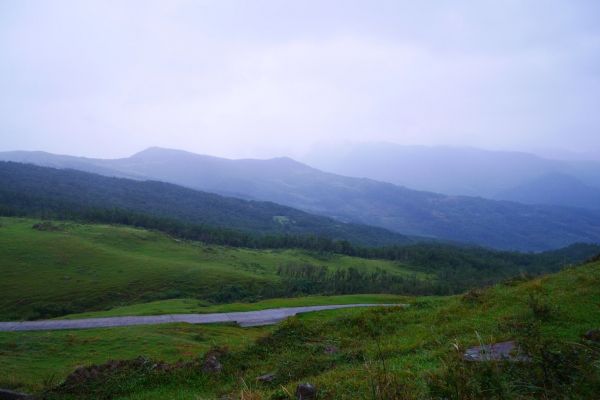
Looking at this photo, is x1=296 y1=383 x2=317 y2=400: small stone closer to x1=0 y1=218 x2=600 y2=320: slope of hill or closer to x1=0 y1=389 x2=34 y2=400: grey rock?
x1=0 y1=389 x2=34 y2=400: grey rock

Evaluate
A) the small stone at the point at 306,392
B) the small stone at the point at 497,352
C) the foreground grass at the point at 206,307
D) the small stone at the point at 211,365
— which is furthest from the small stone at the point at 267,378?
the foreground grass at the point at 206,307

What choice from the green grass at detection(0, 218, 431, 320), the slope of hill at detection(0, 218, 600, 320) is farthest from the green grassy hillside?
the green grass at detection(0, 218, 431, 320)

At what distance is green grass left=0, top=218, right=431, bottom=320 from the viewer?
228ft

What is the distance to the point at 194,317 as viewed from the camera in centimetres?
4928

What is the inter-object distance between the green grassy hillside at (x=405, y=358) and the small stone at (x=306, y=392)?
0.25m

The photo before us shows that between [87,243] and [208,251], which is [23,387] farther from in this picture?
[208,251]

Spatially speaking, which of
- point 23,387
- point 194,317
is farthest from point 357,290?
point 23,387

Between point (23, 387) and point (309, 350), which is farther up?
point (309, 350)

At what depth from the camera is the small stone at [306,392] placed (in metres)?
8.77

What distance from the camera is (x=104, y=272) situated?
3359 inches

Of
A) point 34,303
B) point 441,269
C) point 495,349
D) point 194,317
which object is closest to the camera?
point 495,349

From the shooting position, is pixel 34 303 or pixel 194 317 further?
pixel 34 303

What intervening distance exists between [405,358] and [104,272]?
86.9 metres

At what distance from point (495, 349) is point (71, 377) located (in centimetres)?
1369
